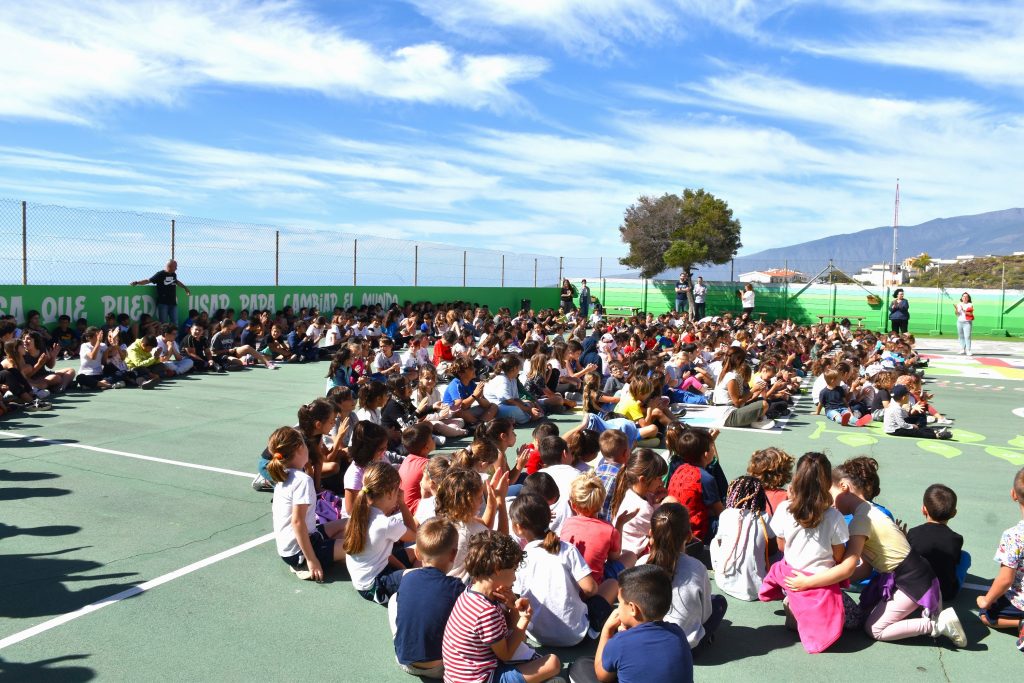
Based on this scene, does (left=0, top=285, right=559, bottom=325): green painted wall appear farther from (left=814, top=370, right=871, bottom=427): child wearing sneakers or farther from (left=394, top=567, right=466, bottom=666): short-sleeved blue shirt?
(left=814, top=370, right=871, bottom=427): child wearing sneakers

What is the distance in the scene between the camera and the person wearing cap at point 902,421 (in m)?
10.2

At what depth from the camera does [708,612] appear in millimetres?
4160

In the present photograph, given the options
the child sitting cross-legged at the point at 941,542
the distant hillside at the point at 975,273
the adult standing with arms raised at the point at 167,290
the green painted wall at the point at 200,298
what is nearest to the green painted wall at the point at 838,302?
the green painted wall at the point at 200,298

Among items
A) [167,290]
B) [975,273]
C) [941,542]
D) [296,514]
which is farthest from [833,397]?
[975,273]

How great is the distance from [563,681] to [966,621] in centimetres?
277

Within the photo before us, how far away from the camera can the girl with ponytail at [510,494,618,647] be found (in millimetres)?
4141

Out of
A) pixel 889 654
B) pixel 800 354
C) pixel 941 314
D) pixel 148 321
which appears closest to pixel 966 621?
pixel 889 654

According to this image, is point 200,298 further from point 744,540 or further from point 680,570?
point 680,570

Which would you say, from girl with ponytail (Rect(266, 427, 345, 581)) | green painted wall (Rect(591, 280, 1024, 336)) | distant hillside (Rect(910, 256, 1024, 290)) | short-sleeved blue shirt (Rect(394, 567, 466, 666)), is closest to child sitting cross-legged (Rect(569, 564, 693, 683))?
short-sleeved blue shirt (Rect(394, 567, 466, 666))

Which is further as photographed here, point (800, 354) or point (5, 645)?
point (800, 354)

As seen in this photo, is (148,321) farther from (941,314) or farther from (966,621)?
(941,314)

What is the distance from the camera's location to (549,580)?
4137 mm

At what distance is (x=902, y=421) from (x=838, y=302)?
2643 centimetres

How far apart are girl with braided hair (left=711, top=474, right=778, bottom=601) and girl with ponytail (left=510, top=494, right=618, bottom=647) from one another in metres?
1.19
